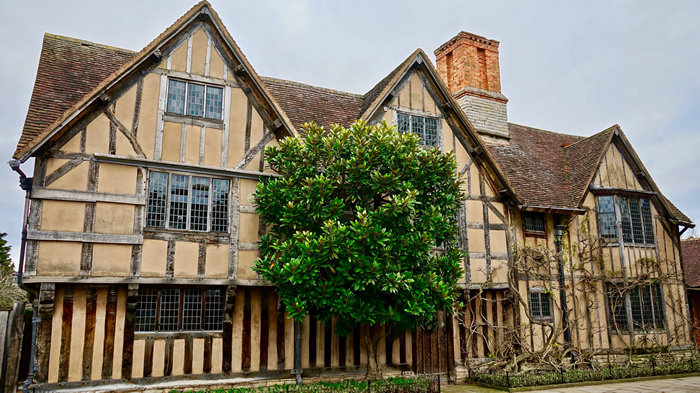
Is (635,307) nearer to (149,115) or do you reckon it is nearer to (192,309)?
(192,309)

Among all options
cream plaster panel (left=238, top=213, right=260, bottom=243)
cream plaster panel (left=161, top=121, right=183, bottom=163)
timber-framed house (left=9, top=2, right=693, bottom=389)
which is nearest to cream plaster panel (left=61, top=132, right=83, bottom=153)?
timber-framed house (left=9, top=2, right=693, bottom=389)

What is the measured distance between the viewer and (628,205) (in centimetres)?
1786

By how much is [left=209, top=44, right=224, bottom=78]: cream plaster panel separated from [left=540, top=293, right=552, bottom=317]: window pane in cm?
1157

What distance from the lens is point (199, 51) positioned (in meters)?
12.7

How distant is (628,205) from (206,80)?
14.5 meters

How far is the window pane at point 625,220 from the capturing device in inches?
688

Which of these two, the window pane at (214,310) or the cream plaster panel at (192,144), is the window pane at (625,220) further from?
the cream plaster panel at (192,144)

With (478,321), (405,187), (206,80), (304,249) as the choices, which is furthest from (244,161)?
(478,321)

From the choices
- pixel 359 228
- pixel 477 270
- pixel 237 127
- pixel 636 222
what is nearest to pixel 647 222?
pixel 636 222

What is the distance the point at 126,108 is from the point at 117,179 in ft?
5.48

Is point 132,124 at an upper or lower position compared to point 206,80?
lower

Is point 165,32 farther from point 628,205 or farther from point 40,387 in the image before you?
point 628,205

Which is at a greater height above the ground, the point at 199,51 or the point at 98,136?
the point at 199,51

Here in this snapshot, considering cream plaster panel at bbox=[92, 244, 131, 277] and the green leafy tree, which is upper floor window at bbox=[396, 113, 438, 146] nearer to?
the green leafy tree
